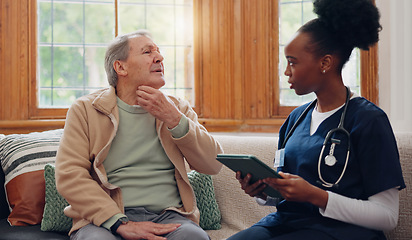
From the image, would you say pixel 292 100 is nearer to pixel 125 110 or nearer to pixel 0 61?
pixel 125 110

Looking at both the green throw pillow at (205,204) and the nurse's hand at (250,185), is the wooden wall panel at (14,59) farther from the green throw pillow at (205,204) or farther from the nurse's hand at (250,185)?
the nurse's hand at (250,185)

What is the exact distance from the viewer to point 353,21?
1.64 metres

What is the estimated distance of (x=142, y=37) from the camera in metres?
2.22

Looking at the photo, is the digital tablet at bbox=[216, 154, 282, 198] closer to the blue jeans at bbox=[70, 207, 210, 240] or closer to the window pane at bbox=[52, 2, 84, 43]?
the blue jeans at bbox=[70, 207, 210, 240]

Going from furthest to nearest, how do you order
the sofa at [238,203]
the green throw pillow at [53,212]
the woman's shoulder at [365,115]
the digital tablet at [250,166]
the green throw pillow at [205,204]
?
the green throw pillow at [205,204]
the green throw pillow at [53,212]
the sofa at [238,203]
the woman's shoulder at [365,115]
the digital tablet at [250,166]

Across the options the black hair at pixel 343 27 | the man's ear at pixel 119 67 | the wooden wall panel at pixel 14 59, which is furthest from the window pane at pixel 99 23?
the black hair at pixel 343 27

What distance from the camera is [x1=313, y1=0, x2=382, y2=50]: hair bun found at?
166cm

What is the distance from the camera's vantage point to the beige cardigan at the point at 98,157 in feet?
6.29

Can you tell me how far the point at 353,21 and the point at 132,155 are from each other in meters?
1.07

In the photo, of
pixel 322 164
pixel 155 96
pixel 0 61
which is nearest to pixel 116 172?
pixel 155 96

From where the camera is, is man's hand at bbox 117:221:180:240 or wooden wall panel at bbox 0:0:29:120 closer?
man's hand at bbox 117:221:180:240

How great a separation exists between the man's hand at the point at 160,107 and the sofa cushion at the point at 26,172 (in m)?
0.67

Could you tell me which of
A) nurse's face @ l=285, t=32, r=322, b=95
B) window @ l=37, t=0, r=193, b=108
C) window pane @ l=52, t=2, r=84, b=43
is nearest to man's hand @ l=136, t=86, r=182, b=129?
nurse's face @ l=285, t=32, r=322, b=95

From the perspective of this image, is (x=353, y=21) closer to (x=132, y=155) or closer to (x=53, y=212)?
(x=132, y=155)
